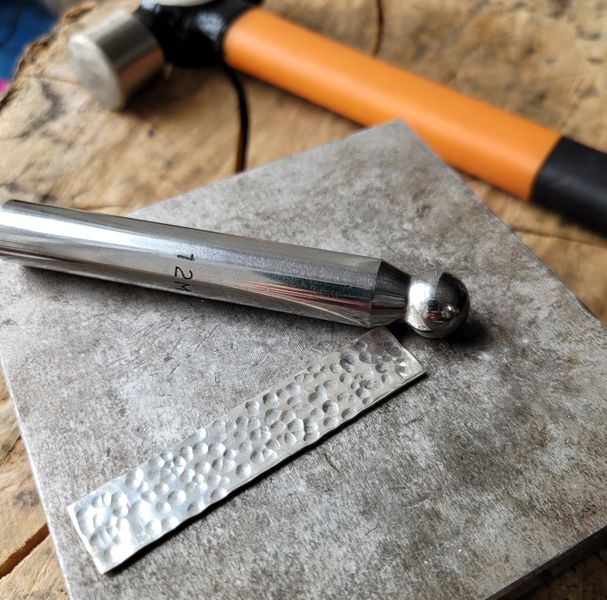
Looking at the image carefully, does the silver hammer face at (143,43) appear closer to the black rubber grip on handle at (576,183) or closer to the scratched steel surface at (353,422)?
the scratched steel surface at (353,422)

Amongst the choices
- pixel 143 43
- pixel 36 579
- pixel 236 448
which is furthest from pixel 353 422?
pixel 143 43

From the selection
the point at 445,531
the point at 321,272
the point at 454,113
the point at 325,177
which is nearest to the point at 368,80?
the point at 454,113

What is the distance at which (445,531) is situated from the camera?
605 millimetres

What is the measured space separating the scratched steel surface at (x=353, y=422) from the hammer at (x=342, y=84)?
→ 20 centimetres

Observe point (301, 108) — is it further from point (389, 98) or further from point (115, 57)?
point (115, 57)

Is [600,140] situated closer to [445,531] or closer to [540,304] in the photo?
[540,304]

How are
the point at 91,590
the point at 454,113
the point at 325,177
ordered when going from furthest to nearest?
the point at 454,113
the point at 325,177
the point at 91,590

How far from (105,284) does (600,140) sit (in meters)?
0.79

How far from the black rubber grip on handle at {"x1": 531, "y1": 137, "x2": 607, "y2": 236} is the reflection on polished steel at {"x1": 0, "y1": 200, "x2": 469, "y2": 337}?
1.21ft

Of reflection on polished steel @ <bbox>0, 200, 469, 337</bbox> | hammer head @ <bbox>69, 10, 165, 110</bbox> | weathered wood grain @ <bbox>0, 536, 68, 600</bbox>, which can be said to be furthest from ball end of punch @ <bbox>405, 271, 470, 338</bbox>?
hammer head @ <bbox>69, 10, 165, 110</bbox>

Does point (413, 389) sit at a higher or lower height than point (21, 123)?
higher

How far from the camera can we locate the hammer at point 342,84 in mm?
964

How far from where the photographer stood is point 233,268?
0.70m

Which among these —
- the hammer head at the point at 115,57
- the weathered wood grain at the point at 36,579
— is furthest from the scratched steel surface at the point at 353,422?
the hammer head at the point at 115,57
